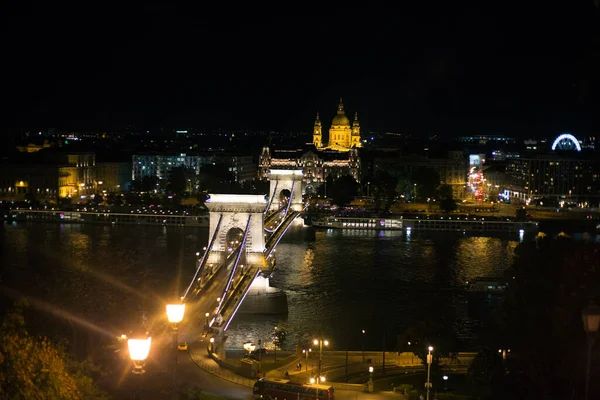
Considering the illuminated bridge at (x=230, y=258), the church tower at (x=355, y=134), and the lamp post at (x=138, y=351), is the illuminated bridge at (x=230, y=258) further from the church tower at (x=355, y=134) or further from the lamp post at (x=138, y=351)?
the church tower at (x=355, y=134)

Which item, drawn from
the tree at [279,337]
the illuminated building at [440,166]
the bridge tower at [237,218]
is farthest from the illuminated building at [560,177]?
the tree at [279,337]

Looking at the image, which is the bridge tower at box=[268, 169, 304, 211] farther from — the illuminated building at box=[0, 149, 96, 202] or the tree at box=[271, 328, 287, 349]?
the tree at box=[271, 328, 287, 349]

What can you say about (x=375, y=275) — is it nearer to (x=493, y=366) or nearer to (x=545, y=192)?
(x=493, y=366)

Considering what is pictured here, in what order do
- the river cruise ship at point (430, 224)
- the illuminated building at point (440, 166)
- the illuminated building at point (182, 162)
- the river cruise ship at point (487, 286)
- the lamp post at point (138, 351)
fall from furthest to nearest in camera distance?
the illuminated building at point (440, 166) < the illuminated building at point (182, 162) < the river cruise ship at point (430, 224) < the river cruise ship at point (487, 286) < the lamp post at point (138, 351)

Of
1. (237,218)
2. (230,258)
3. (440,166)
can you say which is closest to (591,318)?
(237,218)

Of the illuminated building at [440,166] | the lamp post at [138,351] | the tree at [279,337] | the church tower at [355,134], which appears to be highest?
the church tower at [355,134]
